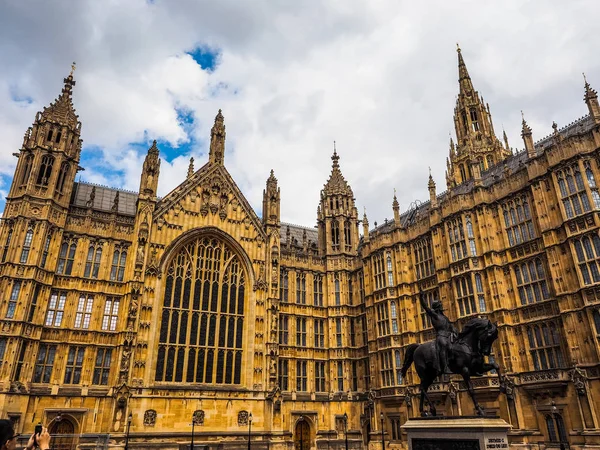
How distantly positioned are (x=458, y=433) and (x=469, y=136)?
65605mm

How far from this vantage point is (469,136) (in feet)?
237

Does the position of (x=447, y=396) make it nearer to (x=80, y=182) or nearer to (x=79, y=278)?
(x=79, y=278)

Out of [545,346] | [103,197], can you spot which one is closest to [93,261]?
[103,197]

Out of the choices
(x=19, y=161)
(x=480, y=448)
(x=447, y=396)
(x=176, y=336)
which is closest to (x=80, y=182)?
(x=19, y=161)

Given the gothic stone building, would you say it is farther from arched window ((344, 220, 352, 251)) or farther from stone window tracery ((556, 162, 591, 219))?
arched window ((344, 220, 352, 251))

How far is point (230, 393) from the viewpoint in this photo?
36.8 meters

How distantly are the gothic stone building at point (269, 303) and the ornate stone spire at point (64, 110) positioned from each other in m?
0.19

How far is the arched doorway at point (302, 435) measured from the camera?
39.7 m

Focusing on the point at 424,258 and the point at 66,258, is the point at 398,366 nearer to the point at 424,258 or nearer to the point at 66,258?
the point at 424,258

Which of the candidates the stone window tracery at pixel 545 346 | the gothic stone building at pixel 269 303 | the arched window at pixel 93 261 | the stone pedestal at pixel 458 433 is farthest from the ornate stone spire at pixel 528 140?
the arched window at pixel 93 261

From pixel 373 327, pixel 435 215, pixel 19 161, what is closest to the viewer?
pixel 19 161

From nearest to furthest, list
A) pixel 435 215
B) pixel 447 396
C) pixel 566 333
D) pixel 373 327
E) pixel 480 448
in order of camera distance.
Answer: pixel 480 448 → pixel 566 333 → pixel 447 396 → pixel 435 215 → pixel 373 327

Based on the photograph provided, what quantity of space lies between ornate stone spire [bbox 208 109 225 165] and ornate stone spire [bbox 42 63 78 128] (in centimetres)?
1258

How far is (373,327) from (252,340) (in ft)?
38.2
